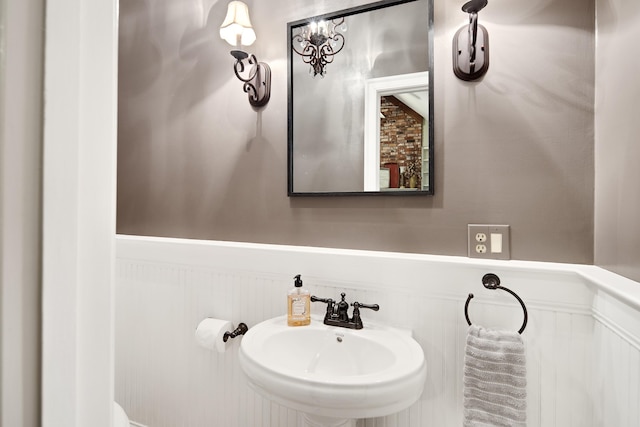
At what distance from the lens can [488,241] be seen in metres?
1.16

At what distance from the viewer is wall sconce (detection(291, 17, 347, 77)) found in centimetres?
138

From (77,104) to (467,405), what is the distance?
116 centimetres

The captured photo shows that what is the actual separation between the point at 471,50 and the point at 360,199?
2.07 feet

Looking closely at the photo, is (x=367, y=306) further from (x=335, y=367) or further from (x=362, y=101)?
(x=362, y=101)

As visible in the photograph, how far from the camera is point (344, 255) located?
1.30 meters

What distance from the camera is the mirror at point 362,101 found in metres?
1.25

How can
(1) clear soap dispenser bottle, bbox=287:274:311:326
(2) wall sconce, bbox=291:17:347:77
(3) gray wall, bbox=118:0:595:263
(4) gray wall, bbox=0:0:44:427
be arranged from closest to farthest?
(4) gray wall, bbox=0:0:44:427 < (3) gray wall, bbox=118:0:595:263 < (1) clear soap dispenser bottle, bbox=287:274:311:326 < (2) wall sconce, bbox=291:17:347:77

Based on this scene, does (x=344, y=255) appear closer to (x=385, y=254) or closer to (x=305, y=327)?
(x=385, y=254)

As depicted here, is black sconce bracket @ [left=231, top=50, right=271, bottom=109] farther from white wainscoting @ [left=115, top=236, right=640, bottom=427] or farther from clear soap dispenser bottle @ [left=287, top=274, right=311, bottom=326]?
clear soap dispenser bottle @ [left=287, top=274, right=311, bottom=326]

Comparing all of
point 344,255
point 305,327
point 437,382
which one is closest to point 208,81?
point 344,255

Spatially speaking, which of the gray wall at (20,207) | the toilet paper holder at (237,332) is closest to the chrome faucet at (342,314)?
the toilet paper holder at (237,332)

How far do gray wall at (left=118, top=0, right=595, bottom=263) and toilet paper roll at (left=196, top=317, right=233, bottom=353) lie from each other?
0.39 meters

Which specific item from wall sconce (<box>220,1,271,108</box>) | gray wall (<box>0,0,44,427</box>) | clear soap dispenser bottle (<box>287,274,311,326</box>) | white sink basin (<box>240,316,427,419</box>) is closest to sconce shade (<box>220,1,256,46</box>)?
wall sconce (<box>220,1,271,108</box>)

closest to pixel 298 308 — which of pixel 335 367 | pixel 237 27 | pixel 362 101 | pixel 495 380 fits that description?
pixel 335 367
